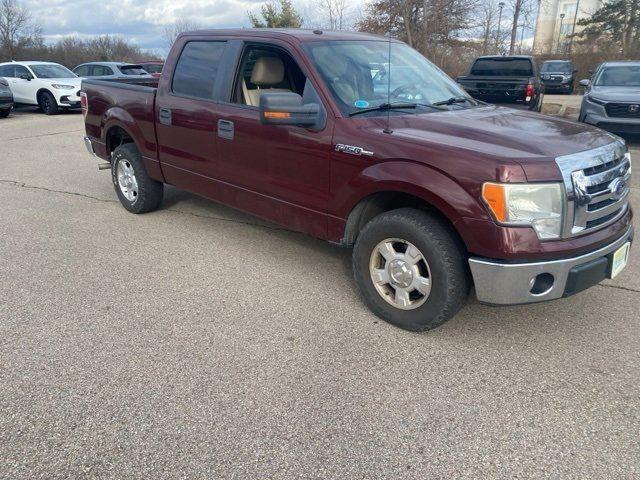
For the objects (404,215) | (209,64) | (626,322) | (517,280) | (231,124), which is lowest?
(626,322)

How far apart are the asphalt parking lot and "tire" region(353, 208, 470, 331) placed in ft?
0.55

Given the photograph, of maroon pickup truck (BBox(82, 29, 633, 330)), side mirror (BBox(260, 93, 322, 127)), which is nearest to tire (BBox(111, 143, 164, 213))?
maroon pickup truck (BBox(82, 29, 633, 330))

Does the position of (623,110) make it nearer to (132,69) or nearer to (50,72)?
(132,69)

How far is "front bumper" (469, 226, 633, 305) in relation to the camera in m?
2.91

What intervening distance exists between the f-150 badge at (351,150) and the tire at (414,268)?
16.7 inches

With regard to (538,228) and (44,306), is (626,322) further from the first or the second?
(44,306)

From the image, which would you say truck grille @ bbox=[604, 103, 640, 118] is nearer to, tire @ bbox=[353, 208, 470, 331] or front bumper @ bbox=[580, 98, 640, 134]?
front bumper @ bbox=[580, 98, 640, 134]

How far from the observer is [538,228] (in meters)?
2.88

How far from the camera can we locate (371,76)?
13.1ft

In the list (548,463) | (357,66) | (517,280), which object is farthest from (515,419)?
(357,66)

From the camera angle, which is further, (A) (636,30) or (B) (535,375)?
(A) (636,30)

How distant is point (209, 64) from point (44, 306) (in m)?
2.43

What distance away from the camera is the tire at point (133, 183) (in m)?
5.68

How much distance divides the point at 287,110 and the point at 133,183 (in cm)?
308
